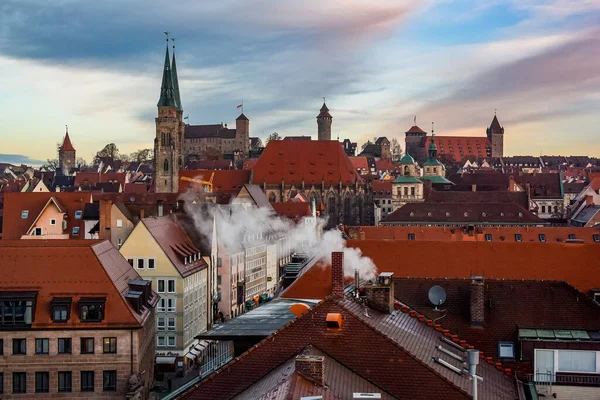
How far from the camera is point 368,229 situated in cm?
7869

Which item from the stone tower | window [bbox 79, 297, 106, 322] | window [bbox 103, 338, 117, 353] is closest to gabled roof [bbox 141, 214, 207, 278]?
window [bbox 79, 297, 106, 322]

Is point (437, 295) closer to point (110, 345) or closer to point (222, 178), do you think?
point (110, 345)

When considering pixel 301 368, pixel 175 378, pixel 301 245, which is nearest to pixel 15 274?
pixel 175 378

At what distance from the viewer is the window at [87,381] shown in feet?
131

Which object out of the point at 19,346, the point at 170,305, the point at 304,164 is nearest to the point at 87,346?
the point at 19,346

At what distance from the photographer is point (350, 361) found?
21.5 m

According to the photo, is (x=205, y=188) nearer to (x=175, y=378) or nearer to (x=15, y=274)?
(x=175, y=378)

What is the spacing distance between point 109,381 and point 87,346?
6.68ft

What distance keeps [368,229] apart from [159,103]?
83.3m

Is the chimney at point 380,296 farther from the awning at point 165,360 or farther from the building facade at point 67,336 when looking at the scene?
the awning at point 165,360

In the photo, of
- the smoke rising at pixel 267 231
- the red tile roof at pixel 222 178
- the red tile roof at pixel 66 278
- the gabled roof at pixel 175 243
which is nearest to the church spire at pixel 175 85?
the red tile roof at pixel 222 178

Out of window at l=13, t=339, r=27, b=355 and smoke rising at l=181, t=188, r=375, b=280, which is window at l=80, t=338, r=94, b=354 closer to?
window at l=13, t=339, r=27, b=355

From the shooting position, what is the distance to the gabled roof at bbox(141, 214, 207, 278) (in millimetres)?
57969

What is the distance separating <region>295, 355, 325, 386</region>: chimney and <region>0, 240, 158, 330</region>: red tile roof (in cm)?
2202
